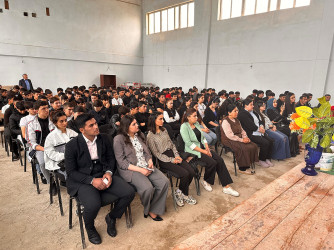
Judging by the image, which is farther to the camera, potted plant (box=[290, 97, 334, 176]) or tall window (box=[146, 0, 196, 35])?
tall window (box=[146, 0, 196, 35])

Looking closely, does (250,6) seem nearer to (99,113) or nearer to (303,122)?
(99,113)

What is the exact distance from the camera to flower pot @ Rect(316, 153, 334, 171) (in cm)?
217

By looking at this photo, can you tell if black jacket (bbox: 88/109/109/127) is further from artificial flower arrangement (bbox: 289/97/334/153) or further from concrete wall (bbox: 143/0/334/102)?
concrete wall (bbox: 143/0/334/102)

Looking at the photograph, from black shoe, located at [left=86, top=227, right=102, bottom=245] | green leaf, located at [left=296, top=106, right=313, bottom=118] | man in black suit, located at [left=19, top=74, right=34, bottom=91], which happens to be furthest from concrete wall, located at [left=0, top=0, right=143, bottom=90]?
green leaf, located at [left=296, top=106, right=313, bottom=118]

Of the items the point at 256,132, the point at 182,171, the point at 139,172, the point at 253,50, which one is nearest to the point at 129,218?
the point at 139,172

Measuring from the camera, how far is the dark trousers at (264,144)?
13.4 ft

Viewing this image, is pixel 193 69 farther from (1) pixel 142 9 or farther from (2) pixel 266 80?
(1) pixel 142 9

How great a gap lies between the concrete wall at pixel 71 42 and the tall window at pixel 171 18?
1.01 metres

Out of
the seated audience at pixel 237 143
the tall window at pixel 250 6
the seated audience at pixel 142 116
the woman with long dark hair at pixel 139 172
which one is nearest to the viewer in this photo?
the woman with long dark hair at pixel 139 172

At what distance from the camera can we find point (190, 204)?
2.88m

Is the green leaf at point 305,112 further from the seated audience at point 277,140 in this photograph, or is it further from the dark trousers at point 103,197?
the seated audience at point 277,140

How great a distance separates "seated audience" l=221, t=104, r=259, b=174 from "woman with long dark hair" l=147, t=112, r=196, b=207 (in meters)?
1.21

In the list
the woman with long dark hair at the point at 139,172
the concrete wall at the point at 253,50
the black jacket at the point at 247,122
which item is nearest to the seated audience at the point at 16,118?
the woman with long dark hair at the point at 139,172

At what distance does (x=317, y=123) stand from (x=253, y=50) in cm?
917
